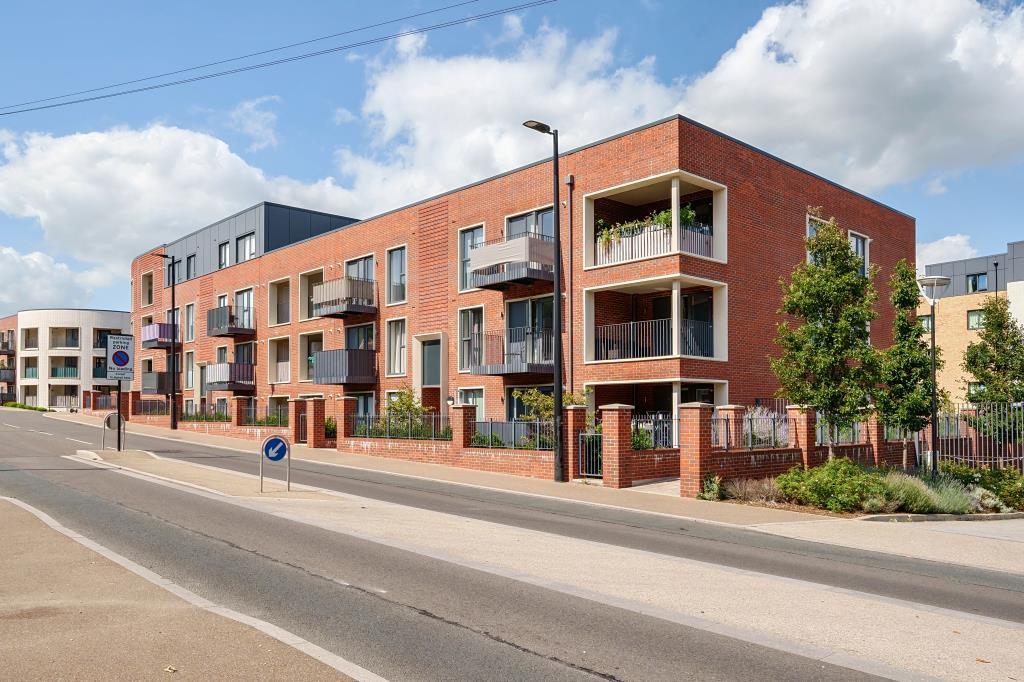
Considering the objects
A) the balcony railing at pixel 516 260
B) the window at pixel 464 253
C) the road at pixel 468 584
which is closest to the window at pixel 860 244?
the balcony railing at pixel 516 260

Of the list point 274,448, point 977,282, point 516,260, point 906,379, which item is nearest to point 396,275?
point 516,260

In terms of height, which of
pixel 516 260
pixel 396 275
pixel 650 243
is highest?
pixel 396 275

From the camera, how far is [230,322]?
43875mm

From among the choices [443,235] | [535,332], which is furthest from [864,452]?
[443,235]

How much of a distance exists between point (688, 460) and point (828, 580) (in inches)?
334

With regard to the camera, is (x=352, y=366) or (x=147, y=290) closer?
(x=352, y=366)

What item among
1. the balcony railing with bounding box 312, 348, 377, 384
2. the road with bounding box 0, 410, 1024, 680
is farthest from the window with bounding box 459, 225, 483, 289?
the road with bounding box 0, 410, 1024, 680

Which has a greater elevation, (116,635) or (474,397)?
(474,397)

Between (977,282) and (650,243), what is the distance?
120 ft

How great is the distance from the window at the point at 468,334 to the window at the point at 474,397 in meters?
0.75

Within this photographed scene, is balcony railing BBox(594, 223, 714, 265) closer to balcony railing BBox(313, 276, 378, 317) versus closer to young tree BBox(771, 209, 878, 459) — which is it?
young tree BBox(771, 209, 878, 459)

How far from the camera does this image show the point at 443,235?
31.2 m

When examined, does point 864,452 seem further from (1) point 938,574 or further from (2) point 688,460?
(1) point 938,574

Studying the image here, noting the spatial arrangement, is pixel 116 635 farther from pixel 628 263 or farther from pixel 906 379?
pixel 628 263
